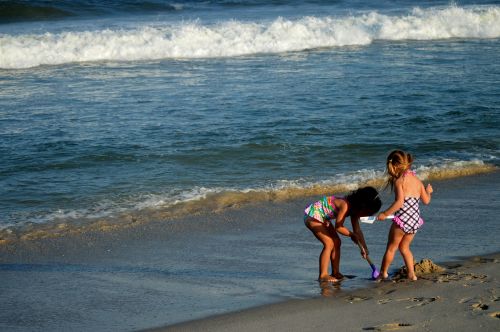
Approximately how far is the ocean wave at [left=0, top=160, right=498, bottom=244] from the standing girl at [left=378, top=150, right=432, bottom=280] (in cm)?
143

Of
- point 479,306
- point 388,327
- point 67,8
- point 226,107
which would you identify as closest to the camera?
point 388,327

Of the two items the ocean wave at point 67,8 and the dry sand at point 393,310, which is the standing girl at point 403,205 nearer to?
the dry sand at point 393,310

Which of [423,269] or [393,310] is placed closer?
[393,310]

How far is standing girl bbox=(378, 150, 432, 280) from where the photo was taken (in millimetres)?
5551

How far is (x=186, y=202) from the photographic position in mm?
8141

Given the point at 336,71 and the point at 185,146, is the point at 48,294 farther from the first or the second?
the point at 336,71

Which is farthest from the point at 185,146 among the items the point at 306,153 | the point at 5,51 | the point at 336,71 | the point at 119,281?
the point at 5,51

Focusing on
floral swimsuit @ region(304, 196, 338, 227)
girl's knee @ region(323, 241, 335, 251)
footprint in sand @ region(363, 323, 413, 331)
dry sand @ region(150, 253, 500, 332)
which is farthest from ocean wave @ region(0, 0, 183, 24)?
footprint in sand @ region(363, 323, 413, 331)

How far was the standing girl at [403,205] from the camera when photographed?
18.2 ft

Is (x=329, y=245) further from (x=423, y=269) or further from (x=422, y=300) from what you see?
(x=422, y=300)

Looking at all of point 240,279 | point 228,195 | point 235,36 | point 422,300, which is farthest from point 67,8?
point 422,300

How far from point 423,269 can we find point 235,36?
15428mm

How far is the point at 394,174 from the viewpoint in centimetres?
558

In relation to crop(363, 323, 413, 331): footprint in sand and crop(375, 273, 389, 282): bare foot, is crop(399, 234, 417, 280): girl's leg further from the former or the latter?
crop(363, 323, 413, 331): footprint in sand
